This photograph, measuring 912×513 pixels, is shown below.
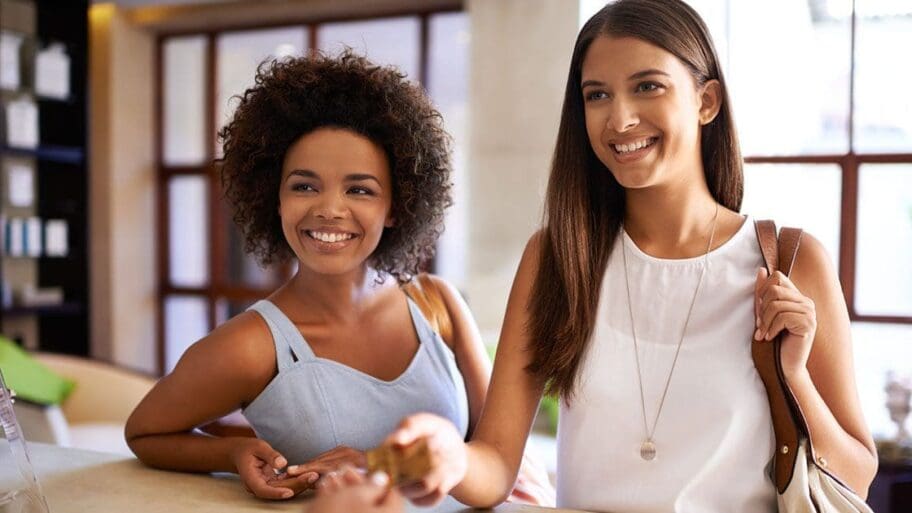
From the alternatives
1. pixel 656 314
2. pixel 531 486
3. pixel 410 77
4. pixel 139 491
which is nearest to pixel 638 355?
pixel 656 314

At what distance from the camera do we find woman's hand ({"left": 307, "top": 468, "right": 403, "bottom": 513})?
0.83 m

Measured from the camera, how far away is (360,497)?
2.74 ft

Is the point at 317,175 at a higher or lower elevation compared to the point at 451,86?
lower

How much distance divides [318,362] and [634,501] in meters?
0.58

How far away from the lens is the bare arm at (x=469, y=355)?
1.78 metres

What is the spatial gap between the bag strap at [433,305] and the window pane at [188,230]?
230 inches

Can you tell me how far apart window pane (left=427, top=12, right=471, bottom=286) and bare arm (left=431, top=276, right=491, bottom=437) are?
168 inches

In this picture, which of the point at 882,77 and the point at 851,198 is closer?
the point at 882,77

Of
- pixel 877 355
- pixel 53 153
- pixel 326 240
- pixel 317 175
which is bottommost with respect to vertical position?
pixel 877 355

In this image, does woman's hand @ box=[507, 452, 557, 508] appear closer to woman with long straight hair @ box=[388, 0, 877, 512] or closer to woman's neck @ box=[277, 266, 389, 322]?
woman with long straight hair @ box=[388, 0, 877, 512]

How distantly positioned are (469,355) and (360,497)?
97 cm

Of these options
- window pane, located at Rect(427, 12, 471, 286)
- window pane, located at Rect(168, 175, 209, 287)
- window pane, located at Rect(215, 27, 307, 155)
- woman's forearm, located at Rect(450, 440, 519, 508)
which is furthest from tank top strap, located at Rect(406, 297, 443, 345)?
window pane, located at Rect(168, 175, 209, 287)

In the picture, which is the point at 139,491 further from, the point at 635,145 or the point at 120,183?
the point at 120,183

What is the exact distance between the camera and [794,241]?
1396 millimetres
